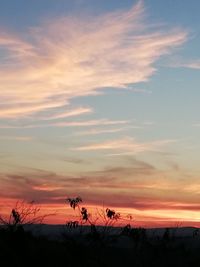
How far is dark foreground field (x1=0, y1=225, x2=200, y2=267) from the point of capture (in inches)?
1192

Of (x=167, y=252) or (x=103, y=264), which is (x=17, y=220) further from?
(x=167, y=252)

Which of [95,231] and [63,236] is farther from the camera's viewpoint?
[95,231]

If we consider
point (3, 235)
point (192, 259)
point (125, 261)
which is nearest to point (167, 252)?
point (192, 259)

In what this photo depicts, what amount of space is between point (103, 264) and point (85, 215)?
484cm

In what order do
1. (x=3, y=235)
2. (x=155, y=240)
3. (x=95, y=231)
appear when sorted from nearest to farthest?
(x=3, y=235), (x=95, y=231), (x=155, y=240)

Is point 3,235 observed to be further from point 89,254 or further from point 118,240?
point 118,240

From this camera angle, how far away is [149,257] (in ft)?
158

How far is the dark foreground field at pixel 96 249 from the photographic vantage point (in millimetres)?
30283

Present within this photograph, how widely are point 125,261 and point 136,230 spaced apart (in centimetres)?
344

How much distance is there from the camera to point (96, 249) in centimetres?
4247

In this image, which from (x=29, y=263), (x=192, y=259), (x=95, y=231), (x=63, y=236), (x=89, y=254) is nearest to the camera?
(x=29, y=263)

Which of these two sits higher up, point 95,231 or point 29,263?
point 95,231

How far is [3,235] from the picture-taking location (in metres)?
31.6

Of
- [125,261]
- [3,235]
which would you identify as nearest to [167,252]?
[125,261]
